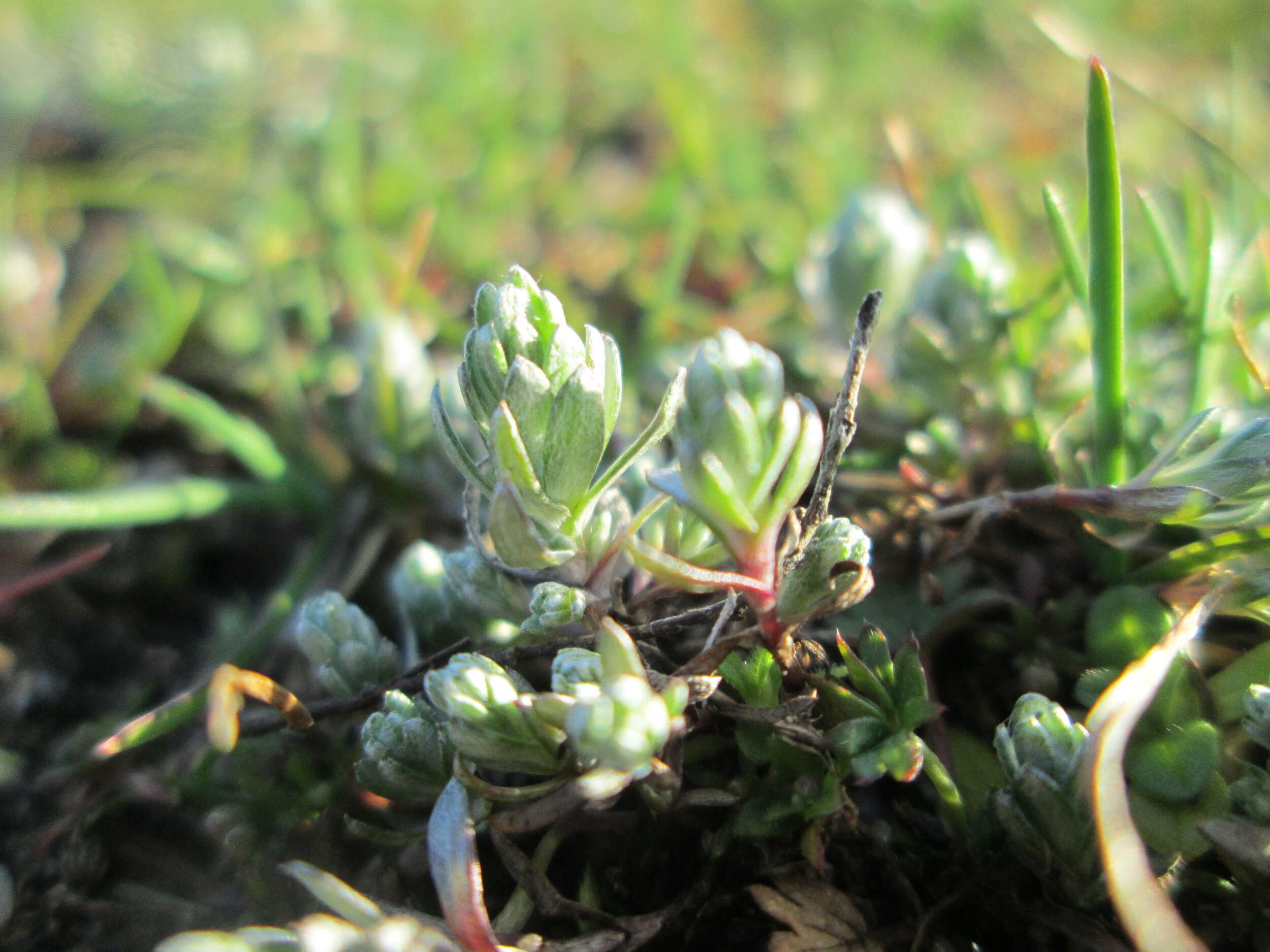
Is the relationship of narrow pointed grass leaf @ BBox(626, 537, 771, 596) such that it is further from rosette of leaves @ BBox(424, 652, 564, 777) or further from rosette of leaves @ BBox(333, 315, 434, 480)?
rosette of leaves @ BBox(333, 315, 434, 480)

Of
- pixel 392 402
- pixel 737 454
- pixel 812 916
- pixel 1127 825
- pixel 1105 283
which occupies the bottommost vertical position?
pixel 812 916

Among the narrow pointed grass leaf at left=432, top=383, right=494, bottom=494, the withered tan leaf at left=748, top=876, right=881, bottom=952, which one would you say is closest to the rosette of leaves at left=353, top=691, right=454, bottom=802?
the narrow pointed grass leaf at left=432, top=383, right=494, bottom=494

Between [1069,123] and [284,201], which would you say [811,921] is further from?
[1069,123]

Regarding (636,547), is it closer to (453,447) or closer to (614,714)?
(614,714)

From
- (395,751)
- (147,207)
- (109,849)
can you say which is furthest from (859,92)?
(109,849)

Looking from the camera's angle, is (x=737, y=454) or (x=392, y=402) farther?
(x=392, y=402)

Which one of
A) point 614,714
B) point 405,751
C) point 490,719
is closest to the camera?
point 614,714

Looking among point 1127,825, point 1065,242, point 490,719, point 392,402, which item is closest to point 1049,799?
point 1127,825

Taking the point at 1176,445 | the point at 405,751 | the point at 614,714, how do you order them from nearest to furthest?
the point at 614,714 → the point at 405,751 → the point at 1176,445
